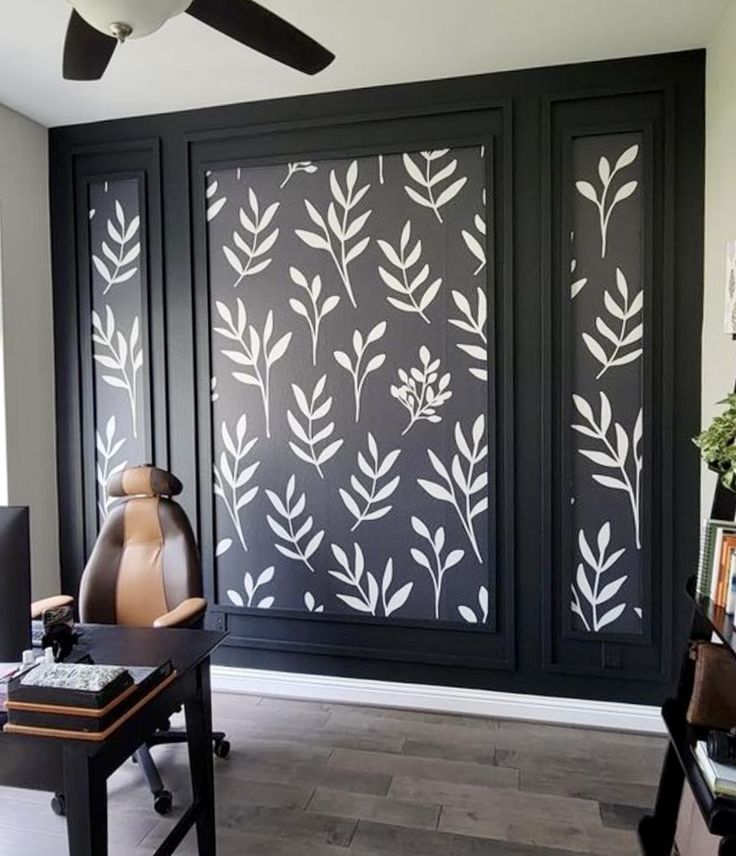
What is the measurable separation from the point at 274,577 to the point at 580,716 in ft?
5.11

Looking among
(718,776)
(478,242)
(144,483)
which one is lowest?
(718,776)

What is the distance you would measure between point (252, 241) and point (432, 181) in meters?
0.91

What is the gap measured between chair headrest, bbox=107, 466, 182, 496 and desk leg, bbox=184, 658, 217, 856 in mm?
902

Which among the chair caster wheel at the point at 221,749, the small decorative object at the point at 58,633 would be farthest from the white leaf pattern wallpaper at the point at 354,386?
the small decorative object at the point at 58,633

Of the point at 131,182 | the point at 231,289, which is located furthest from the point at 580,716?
the point at 131,182

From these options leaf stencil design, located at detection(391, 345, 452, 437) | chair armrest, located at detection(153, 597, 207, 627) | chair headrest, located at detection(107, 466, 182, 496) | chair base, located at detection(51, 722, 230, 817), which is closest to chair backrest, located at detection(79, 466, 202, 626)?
chair headrest, located at detection(107, 466, 182, 496)

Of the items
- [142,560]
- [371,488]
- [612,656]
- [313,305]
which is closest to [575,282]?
[313,305]

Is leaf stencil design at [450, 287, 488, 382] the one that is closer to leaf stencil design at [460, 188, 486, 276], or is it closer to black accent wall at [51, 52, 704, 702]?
black accent wall at [51, 52, 704, 702]

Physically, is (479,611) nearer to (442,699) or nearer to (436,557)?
(436,557)

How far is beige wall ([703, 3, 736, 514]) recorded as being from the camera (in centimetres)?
235

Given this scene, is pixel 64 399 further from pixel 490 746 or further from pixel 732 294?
pixel 732 294

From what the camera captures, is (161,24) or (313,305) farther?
(313,305)

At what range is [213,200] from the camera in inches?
126

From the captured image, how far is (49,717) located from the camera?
1432mm
